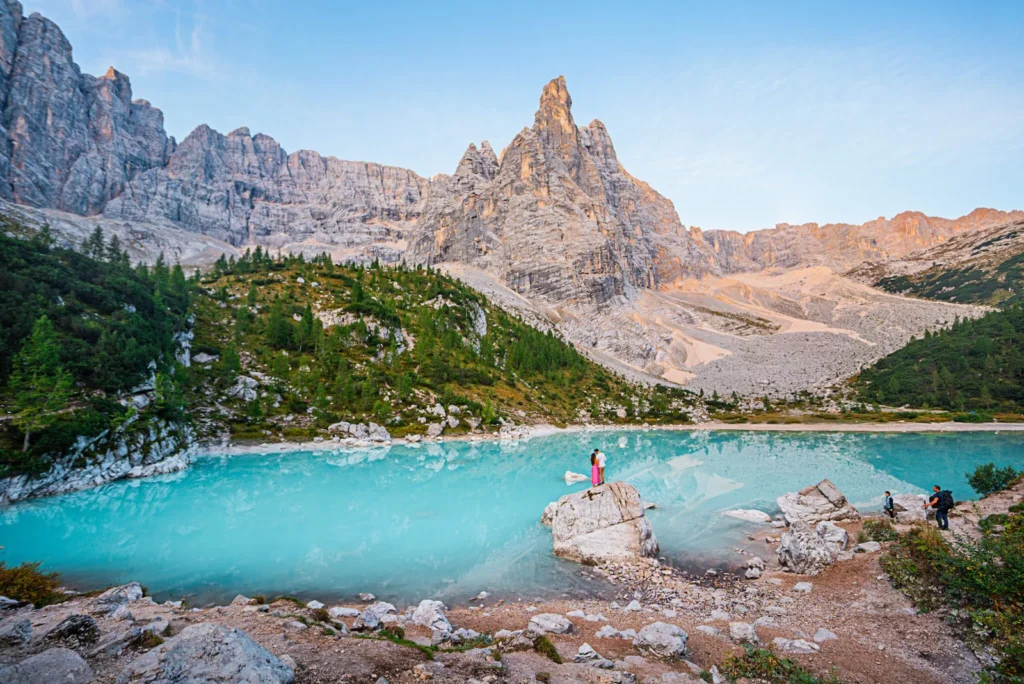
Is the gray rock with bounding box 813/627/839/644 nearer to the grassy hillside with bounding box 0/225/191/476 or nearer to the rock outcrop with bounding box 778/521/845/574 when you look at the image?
the rock outcrop with bounding box 778/521/845/574

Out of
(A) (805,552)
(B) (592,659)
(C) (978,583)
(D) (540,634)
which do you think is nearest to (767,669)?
(B) (592,659)

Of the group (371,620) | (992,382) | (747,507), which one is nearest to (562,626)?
(371,620)

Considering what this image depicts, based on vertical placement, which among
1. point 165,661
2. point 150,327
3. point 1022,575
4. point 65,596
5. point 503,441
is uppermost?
point 150,327

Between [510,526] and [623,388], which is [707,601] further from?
[623,388]

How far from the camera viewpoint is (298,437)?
176 ft

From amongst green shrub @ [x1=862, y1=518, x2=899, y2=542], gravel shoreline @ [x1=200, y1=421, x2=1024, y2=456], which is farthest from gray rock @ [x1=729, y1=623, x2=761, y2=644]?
gravel shoreline @ [x1=200, y1=421, x2=1024, y2=456]

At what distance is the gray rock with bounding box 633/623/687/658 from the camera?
1067cm

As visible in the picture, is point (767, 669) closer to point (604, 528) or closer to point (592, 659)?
point (592, 659)

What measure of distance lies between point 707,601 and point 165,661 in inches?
629

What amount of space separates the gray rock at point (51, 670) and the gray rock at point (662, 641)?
10.7 meters

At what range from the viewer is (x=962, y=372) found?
102500 mm

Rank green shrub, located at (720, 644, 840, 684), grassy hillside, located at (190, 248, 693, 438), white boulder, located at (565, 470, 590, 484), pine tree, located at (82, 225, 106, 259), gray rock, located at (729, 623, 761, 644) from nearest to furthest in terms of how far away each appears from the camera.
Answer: green shrub, located at (720, 644, 840, 684), gray rock, located at (729, 623, 761, 644), white boulder, located at (565, 470, 590, 484), grassy hillside, located at (190, 248, 693, 438), pine tree, located at (82, 225, 106, 259)

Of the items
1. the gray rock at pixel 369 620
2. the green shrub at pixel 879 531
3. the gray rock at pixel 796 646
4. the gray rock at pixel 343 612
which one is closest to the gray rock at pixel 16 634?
the gray rock at pixel 369 620

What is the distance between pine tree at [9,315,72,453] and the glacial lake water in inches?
224
